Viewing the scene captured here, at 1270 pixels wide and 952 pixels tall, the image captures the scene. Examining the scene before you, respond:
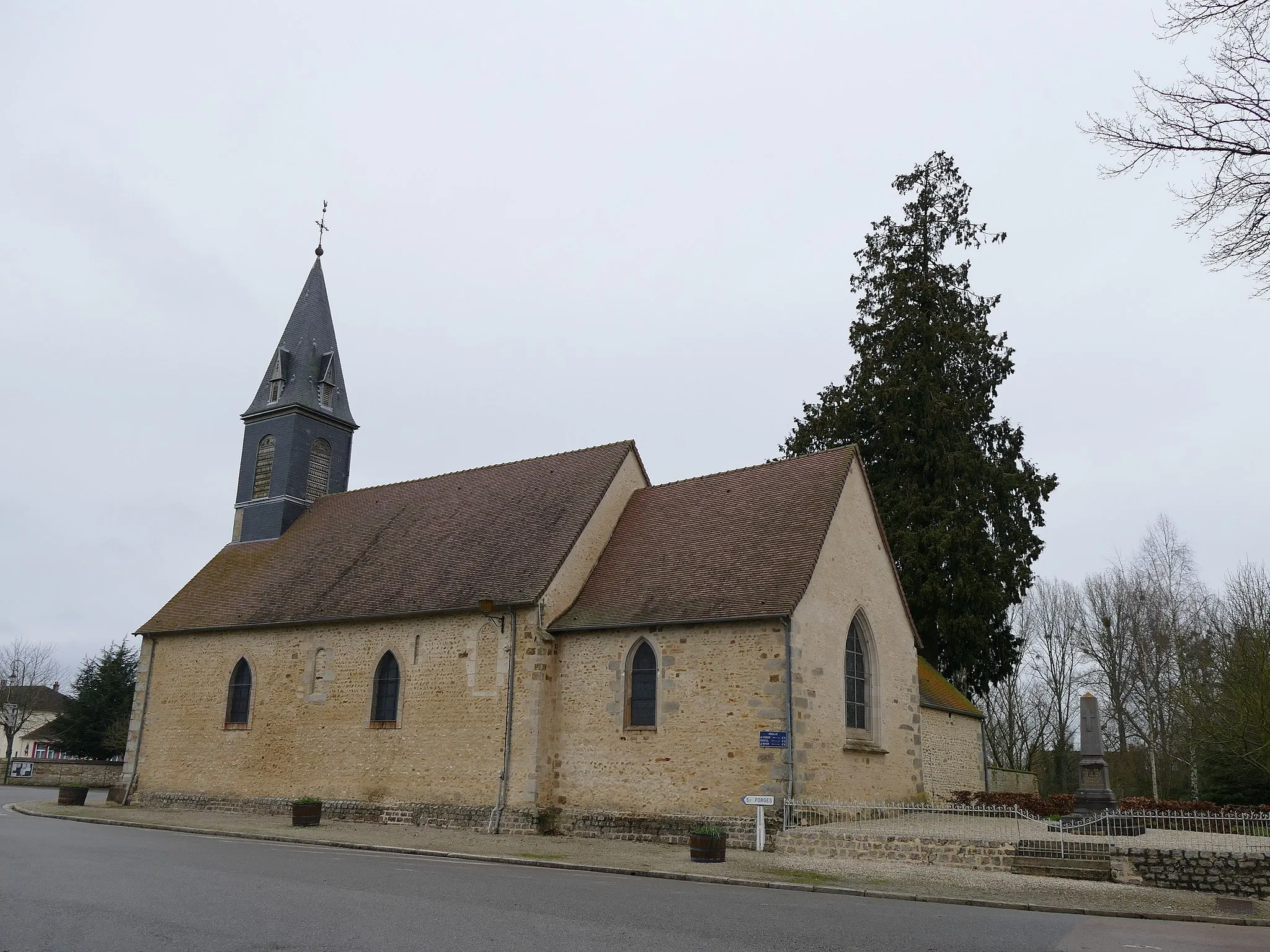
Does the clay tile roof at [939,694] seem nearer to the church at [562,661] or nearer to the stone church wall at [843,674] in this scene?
the church at [562,661]

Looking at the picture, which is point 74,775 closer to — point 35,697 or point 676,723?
point 35,697

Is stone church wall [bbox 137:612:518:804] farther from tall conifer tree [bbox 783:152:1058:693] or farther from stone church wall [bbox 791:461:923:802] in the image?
tall conifer tree [bbox 783:152:1058:693]

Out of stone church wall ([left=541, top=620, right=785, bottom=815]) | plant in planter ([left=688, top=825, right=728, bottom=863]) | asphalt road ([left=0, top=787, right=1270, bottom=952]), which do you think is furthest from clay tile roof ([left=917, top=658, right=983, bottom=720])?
asphalt road ([left=0, top=787, right=1270, bottom=952])

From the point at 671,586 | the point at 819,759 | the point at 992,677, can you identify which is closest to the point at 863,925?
the point at 819,759

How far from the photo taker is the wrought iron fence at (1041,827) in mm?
13594

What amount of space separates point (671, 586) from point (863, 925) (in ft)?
34.6

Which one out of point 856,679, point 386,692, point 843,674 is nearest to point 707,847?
point 843,674

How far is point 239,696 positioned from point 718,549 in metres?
13.0

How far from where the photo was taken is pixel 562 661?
787 inches

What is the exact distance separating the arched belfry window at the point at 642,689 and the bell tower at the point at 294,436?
14.0 m

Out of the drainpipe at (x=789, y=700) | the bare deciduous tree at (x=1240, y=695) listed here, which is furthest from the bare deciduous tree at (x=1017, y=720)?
the drainpipe at (x=789, y=700)

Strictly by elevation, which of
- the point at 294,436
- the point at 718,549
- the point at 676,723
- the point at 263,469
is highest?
the point at 294,436

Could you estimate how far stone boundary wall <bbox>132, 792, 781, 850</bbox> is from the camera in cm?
1684

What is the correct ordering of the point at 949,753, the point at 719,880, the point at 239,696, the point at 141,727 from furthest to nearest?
the point at 141,727
the point at 239,696
the point at 949,753
the point at 719,880
